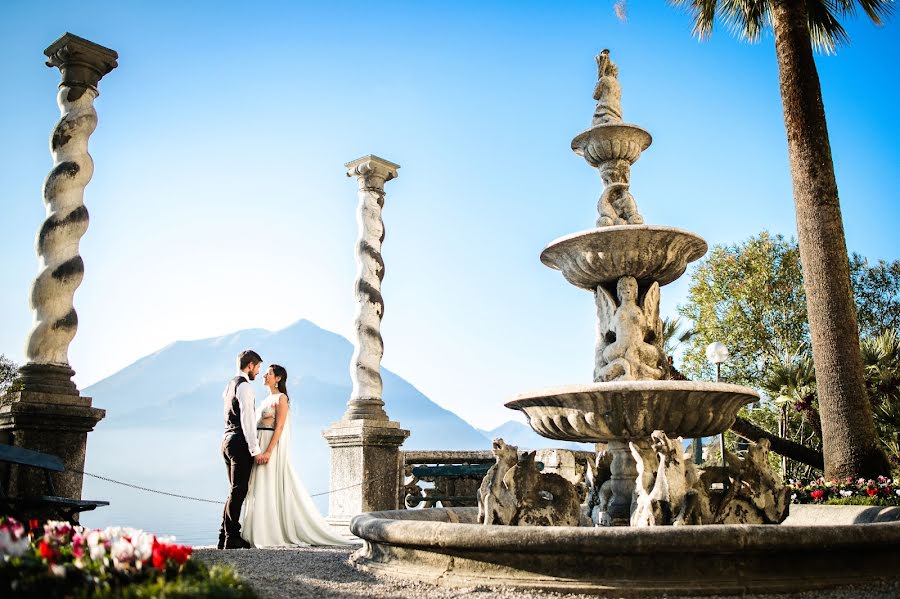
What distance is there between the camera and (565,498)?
19.9ft

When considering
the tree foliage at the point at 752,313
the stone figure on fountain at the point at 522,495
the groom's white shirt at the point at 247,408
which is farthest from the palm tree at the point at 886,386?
the groom's white shirt at the point at 247,408

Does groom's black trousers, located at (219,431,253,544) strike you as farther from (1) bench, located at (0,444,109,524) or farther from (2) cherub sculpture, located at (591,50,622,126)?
(2) cherub sculpture, located at (591,50,622,126)

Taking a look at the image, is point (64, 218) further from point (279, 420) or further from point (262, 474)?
point (262, 474)

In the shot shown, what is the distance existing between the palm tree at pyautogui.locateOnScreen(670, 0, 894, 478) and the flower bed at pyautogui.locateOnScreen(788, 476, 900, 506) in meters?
0.71

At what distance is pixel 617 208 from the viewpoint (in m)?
7.33

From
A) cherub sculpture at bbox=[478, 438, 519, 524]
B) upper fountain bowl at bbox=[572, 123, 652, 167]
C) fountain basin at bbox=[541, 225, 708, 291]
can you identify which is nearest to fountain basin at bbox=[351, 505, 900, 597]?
cherub sculpture at bbox=[478, 438, 519, 524]

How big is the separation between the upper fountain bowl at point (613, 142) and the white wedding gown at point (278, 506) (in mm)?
4200

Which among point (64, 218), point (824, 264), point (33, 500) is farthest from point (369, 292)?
point (824, 264)

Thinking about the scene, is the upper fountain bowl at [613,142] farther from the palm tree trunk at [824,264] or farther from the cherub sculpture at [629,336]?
the palm tree trunk at [824,264]

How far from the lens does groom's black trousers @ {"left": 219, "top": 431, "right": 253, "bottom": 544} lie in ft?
24.0

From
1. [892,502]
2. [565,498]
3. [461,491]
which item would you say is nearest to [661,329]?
[565,498]

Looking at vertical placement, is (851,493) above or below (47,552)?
above

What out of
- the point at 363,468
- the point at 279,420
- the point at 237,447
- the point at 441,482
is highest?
the point at 279,420

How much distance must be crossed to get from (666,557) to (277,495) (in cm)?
486
